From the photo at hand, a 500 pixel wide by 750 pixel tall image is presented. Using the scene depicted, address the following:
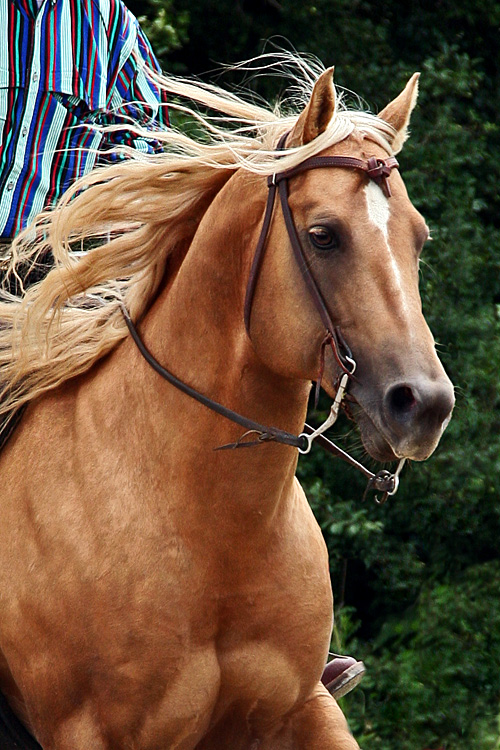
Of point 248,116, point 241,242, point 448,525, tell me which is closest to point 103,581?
point 241,242

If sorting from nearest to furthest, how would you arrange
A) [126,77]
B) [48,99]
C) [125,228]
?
[125,228]
[48,99]
[126,77]

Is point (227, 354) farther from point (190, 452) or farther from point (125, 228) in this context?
point (125, 228)

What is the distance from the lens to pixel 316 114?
248 cm

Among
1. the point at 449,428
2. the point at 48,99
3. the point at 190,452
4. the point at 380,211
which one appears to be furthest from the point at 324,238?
the point at 449,428

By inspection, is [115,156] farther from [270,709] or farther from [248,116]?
[270,709]

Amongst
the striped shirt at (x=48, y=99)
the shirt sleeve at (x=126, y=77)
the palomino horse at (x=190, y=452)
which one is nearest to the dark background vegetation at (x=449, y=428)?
the shirt sleeve at (x=126, y=77)

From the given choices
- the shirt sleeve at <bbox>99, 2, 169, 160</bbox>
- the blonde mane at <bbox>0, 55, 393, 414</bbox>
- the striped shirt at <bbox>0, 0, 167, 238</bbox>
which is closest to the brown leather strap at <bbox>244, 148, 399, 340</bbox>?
the blonde mane at <bbox>0, 55, 393, 414</bbox>

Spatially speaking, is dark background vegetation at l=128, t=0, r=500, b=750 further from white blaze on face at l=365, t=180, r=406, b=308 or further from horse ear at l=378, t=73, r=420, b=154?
white blaze on face at l=365, t=180, r=406, b=308

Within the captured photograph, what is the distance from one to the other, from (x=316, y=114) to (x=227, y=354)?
0.57 meters

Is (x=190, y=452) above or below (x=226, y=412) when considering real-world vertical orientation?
below

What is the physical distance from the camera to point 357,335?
7.72 feet

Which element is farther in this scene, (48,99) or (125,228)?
(48,99)

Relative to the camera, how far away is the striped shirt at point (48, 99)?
3748 millimetres

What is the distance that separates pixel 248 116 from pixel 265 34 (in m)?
4.48
